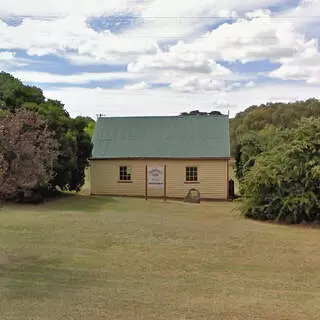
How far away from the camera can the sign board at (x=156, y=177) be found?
94.5 feet

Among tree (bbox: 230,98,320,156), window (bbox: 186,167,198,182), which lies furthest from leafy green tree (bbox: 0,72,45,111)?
tree (bbox: 230,98,320,156)

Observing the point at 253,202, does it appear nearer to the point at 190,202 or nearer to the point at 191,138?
the point at 190,202

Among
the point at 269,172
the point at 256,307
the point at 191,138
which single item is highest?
the point at 191,138

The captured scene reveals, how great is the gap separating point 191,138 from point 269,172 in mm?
11610

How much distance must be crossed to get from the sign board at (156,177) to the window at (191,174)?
1.49 metres

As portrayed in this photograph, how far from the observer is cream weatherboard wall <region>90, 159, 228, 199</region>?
93.6 feet

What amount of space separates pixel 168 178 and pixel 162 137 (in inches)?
115

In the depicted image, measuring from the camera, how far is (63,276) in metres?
9.11

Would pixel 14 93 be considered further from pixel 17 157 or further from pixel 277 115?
pixel 277 115

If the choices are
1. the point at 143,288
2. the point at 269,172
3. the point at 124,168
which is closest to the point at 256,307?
the point at 143,288

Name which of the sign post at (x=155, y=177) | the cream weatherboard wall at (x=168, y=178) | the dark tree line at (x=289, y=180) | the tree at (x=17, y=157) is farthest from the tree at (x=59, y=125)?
the tree at (x=17, y=157)

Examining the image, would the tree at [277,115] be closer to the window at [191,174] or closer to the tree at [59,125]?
the window at [191,174]

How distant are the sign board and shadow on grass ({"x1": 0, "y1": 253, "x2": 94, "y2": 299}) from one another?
1822cm

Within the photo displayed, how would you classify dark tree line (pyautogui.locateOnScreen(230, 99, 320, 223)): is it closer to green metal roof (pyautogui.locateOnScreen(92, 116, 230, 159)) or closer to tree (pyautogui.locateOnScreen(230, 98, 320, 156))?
green metal roof (pyautogui.locateOnScreen(92, 116, 230, 159))
